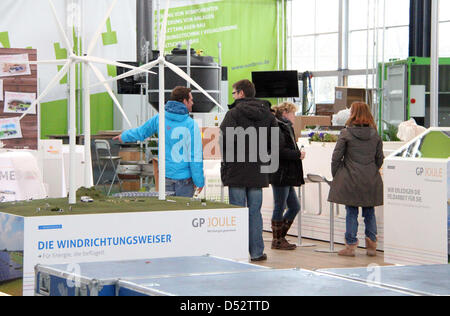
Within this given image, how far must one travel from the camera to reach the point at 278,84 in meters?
16.5

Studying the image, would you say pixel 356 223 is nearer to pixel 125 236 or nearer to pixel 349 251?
pixel 349 251

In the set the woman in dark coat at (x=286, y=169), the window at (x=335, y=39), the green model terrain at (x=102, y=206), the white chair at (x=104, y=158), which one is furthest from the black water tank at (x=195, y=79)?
the green model terrain at (x=102, y=206)

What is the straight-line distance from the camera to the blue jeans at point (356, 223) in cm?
767

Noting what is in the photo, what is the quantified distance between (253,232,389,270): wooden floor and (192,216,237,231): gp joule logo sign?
2901mm

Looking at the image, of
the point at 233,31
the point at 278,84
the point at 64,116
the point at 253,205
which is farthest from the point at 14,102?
the point at 233,31

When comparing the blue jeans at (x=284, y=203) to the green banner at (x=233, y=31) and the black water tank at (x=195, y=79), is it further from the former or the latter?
the green banner at (x=233, y=31)

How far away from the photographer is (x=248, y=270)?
2.14 m

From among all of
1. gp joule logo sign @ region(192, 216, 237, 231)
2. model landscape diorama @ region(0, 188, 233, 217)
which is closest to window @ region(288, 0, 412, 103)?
model landscape diorama @ region(0, 188, 233, 217)

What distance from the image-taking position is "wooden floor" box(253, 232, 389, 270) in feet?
23.6

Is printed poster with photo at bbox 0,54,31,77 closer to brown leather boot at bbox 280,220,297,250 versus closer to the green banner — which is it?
brown leather boot at bbox 280,220,297,250

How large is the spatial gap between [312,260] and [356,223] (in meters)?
0.55
